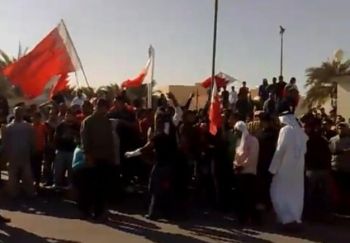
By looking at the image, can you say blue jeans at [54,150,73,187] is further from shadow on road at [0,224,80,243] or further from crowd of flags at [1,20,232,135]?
shadow on road at [0,224,80,243]

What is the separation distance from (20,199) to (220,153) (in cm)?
405

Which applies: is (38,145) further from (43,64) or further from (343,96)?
(343,96)

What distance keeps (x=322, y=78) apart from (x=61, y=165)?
32272 mm

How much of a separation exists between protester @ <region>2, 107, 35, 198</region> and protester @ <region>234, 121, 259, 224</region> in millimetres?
4486

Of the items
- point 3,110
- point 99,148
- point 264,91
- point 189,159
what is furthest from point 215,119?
point 264,91

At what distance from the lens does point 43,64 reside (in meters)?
16.0

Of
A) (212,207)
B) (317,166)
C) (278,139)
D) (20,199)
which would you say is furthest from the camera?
(20,199)

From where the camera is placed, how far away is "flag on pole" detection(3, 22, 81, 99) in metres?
15.9

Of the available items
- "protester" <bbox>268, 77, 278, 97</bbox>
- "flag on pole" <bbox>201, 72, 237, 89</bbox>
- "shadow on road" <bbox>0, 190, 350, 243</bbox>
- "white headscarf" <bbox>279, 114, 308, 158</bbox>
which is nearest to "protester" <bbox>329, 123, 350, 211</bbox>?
"shadow on road" <bbox>0, 190, 350, 243</bbox>

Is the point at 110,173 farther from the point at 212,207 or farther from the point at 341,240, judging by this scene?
the point at 341,240

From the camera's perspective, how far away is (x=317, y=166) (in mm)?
12016

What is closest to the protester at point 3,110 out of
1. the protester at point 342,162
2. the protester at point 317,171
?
the protester at point 342,162

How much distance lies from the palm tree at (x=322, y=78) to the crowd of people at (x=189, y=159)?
28.7m

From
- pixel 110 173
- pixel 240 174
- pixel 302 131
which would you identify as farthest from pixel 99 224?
pixel 302 131
